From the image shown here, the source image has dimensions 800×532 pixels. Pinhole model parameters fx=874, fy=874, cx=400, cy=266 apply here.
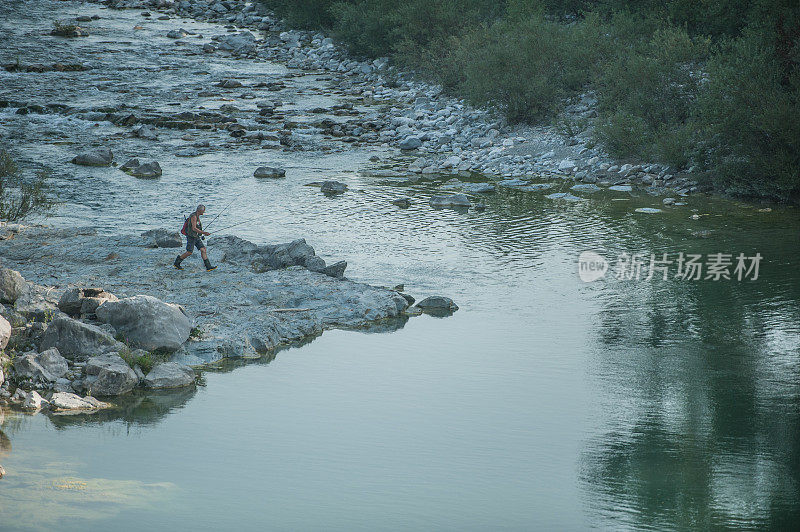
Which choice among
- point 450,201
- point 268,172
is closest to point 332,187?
point 268,172

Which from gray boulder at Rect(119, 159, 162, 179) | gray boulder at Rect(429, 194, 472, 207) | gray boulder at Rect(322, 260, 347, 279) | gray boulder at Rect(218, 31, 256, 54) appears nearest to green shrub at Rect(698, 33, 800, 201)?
gray boulder at Rect(429, 194, 472, 207)

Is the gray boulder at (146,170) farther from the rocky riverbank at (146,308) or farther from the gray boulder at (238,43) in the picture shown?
the gray boulder at (238,43)

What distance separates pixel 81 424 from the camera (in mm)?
9797

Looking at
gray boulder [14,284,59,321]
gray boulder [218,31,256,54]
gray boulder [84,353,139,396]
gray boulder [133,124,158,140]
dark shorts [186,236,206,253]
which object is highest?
gray boulder [218,31,256,54]

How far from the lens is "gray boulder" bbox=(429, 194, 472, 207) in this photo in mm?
20312

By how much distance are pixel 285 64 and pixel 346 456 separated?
32967 mm

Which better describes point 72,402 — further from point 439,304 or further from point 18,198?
point 18,198

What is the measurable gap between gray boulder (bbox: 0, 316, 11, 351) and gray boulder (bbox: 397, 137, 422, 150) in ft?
54.6

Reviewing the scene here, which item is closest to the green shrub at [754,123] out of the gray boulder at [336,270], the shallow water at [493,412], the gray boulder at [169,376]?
the shallow water at [493,412]

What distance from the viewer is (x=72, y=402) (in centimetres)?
1015

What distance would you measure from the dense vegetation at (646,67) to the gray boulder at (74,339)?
1479cm

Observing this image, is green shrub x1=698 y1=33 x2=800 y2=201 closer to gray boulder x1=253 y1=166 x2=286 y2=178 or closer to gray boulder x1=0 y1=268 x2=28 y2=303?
gray boulder x1=253 y1=166 x2=286 y2=178

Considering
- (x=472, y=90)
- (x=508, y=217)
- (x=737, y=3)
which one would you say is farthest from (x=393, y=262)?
(x=737, y=3)

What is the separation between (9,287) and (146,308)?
7.06 ft
